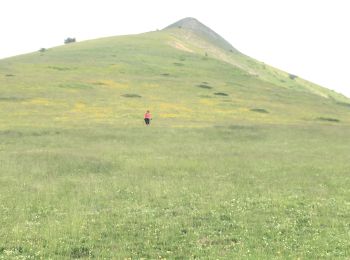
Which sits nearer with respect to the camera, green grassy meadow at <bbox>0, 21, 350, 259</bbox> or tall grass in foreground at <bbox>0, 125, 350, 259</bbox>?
tall grass in foreground at <bbox>0, 125, 350, 259</bbox>

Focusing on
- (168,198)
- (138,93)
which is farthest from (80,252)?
(138,93)

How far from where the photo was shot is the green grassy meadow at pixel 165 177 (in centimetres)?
2078

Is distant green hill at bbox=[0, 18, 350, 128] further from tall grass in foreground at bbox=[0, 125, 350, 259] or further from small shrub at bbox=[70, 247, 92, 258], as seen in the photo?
small shrub at bbox=[70, 247, 92, 258]

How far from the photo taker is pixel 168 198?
2894 cm

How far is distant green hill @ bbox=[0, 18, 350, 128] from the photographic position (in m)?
72.2

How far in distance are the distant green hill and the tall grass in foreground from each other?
18790 millimetres

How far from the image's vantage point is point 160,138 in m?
55.2

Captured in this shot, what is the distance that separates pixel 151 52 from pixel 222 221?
138207mm

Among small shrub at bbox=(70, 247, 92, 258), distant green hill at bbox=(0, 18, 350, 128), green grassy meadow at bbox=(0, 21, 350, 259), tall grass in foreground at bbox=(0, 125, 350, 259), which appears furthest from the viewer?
distant green hill at bbox=(0, 18, 350, 128)

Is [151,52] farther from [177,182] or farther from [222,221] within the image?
[222,221]

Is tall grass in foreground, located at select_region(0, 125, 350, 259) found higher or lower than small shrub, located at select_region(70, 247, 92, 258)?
lower

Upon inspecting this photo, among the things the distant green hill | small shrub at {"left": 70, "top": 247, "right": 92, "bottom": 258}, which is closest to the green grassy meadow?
small shrub at {"left": 70, "top": 247, "right": 92, "bottom": 258}

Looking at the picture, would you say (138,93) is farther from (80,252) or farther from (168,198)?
(80,252)

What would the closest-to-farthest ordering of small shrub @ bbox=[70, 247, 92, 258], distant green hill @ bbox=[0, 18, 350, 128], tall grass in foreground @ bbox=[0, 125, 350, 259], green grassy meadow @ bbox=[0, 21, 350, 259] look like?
1. small shrub @ bbox=[70, 247, 92, 258]
2. tall grass in foreground @ bbox=[0, 125, 350, 259]
3. green grassy meadow @ bbox=[0, 21, 350, 259]
4. distant green hill @ bbox=[0, 18, 350, 128]
